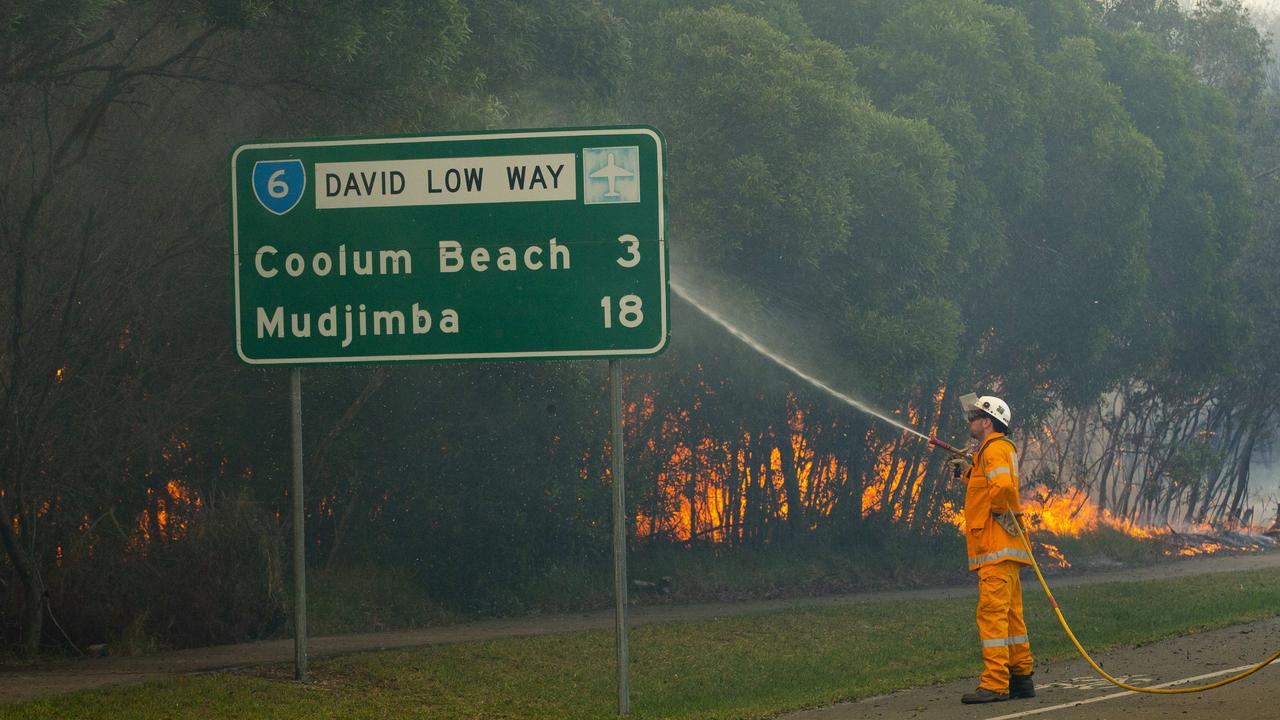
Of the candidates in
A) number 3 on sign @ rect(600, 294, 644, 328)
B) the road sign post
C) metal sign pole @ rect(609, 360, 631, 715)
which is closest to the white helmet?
the road sign post

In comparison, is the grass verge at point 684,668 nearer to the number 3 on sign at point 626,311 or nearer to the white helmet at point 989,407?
the white helmet at point 989,407

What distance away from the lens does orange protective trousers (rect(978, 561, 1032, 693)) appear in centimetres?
1084

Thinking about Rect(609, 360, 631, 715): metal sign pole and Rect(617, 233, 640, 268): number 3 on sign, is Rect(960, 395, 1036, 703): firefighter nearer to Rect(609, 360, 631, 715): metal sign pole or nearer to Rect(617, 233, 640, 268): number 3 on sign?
Rect(609, 360, 631, 715): metal sign pole

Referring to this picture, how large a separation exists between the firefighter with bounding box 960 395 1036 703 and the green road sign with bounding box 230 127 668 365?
2419mm

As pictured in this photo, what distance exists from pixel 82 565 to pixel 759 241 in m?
10.3

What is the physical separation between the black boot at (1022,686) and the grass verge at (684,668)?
1.42 metres

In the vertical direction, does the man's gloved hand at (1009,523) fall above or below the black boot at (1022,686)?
above

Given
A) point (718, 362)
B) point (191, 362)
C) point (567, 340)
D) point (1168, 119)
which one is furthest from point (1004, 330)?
point (567, 340)

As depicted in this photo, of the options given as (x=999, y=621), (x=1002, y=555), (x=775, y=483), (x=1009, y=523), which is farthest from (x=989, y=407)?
(x=775, y=483)

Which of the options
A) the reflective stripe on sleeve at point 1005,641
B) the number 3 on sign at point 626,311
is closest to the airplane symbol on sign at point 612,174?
the number 3 on sign at point 626,311

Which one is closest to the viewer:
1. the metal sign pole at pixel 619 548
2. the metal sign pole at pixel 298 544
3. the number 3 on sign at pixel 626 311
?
the metal sign pole at pixel 619 548

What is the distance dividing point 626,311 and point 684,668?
14.6 ft

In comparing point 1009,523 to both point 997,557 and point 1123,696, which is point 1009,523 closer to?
point 997,557

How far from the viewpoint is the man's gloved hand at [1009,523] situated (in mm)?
10891
